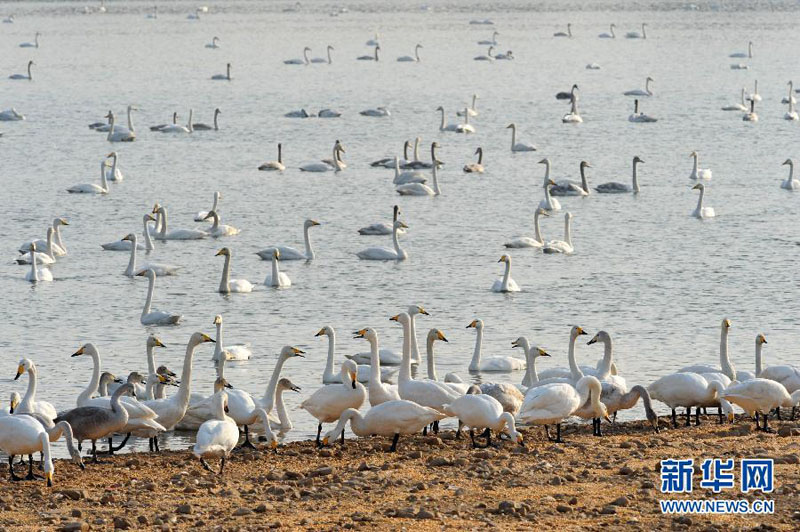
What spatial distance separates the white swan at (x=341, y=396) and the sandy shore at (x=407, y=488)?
1.23 feet

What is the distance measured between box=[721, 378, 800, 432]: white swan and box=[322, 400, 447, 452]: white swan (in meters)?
2.68

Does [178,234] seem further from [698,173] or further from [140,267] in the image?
[698,173]

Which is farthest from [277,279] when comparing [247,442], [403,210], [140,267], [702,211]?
[702,211]

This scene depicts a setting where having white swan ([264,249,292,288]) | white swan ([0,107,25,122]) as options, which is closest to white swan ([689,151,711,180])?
white swan ([264,249,292,288])

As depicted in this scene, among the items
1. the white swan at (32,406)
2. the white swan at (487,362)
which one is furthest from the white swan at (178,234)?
the white swan at (32,406)

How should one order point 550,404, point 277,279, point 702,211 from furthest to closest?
point 702,211, point 277,279, point 550,404

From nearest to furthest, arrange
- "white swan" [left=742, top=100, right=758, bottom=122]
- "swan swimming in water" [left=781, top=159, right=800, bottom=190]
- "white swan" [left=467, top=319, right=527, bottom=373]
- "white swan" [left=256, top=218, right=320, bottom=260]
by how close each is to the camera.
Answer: "white swan" [left=467, top=319, right=527, bottom=373] → "white swan" [left=256, top=218, right=320, bottom=260] → "swan swimming in water" [left=781, top=159, right=800, bottom=190] → "white swan" [left=742, top=100, right=758, bottom=122]

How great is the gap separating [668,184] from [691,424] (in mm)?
19785

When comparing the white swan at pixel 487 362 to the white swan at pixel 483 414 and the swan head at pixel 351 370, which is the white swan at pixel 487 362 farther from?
the white swan at pixel 483 414

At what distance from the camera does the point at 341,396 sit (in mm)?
12664

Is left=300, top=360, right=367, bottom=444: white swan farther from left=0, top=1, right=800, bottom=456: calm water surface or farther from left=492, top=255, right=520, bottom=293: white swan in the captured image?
left=492, top=255, right=520, bottom=293: white swan

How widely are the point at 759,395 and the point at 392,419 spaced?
128 inches

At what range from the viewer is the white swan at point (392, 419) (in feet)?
39.1

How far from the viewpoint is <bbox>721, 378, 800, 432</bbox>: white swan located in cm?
1255
